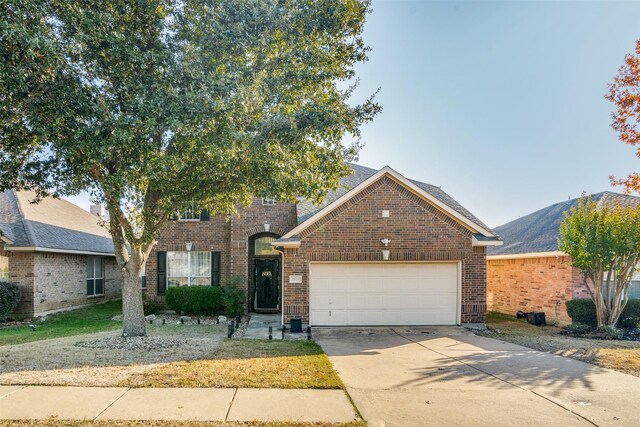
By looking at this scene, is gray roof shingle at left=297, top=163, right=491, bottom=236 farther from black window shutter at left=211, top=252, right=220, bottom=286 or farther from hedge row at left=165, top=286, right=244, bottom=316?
black window shutter at left=211, top=252, right=220, bottom=286

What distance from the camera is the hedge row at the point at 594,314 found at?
13.8 metres

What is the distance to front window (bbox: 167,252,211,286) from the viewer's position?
17.7m

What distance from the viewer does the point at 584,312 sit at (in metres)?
13.8

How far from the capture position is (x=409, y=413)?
6004 mm

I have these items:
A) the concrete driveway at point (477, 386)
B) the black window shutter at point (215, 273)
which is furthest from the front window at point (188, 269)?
the concrete driveway at point (477, 386)

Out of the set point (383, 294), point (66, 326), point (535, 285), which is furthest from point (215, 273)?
point (535, 285)

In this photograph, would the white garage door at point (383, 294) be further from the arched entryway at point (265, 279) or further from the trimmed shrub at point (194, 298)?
the trimmed shrub at point (194, 298)

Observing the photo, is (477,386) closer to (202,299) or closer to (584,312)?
(584,312)

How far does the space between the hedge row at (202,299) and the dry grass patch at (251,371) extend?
6292 millimetres

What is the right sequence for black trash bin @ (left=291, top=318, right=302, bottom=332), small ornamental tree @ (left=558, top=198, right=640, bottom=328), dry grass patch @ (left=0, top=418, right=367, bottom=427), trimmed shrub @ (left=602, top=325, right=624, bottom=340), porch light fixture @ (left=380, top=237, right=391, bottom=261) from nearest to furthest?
1. dry grass patch @ (left=0, top=418, right=367, bottom=427)
2. trimmed shrub @ (left=602, top=325, right=624, bottom=340)
3. small ornamental tree @ (left=558, top=198, right=640, bottom=328)
4. black trash bin @ (left=291, top=318, right=302, bottom=332)
5. porch light fixture @ (left=380, top=237, right=391, bottom=261)

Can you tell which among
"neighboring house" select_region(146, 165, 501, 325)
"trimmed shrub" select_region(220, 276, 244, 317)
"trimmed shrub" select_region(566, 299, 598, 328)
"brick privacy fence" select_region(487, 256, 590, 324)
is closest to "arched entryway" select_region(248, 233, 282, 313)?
"trimmed shrub" select_region(220, 276, 244, 317)

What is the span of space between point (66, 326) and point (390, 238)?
435 inches

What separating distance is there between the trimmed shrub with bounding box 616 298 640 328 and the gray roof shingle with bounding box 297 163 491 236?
4939mm

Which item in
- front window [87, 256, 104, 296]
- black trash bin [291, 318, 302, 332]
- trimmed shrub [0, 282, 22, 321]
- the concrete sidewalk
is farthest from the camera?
front window [87, 256, 104, 296]
